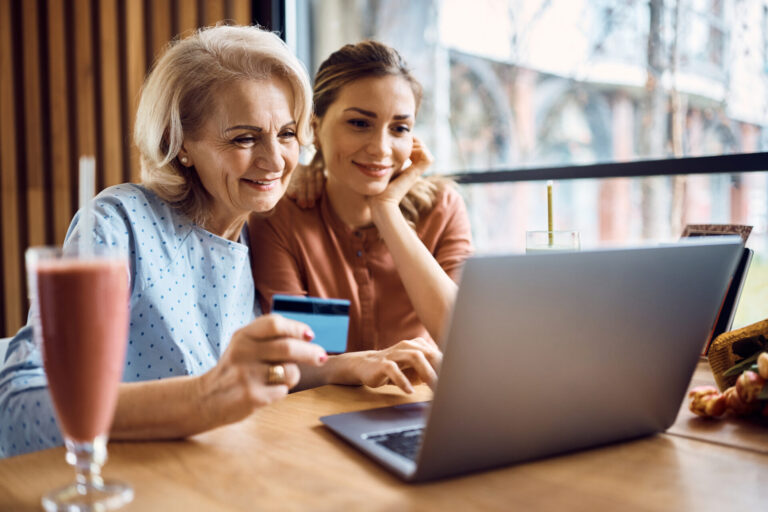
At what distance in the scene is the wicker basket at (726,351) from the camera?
1.12 metres

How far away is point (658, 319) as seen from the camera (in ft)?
2.69

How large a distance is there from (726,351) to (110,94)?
8.17 ft

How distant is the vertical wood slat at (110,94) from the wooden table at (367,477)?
2194 millimetres

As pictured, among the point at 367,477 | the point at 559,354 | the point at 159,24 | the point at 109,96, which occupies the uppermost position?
the point at 159,24

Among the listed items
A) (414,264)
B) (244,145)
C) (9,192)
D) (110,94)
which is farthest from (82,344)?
(110,94)

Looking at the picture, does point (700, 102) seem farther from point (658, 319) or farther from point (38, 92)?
point (38, 92)

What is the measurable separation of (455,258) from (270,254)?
0.49m

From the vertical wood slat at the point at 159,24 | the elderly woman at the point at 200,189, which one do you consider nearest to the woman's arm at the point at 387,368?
the elderly woman at the point at 200,189

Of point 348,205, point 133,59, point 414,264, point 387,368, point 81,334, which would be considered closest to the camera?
point 81,334

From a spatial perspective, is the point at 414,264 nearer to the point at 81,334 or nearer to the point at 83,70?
the point at 81,334

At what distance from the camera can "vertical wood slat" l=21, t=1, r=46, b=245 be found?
2.68m

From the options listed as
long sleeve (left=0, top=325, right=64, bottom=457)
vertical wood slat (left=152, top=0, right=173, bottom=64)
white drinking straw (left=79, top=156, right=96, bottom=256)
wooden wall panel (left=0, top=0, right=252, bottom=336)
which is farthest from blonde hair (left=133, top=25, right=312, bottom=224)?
vertical wood slat (left=152, top=0, right=173, bottom=64)

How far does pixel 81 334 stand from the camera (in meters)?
0.69

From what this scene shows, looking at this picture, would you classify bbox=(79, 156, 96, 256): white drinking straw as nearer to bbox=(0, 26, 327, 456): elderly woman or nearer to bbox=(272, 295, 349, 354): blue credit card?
bbox=(272, 295, 349, 354): blue credit card
